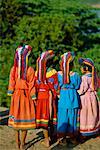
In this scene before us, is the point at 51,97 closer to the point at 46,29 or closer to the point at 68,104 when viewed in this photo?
the point at 68,104

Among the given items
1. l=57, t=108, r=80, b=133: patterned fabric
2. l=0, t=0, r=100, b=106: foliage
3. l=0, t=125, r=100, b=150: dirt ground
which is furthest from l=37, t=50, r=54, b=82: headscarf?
l=0, t=0, r=100, b=106: foliage

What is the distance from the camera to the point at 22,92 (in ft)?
20.1

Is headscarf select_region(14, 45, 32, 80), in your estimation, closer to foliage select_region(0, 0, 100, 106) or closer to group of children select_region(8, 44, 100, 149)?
group of children select_region(8, 44, 100, 149)

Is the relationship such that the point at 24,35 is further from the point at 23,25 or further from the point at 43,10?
the point at 43,10

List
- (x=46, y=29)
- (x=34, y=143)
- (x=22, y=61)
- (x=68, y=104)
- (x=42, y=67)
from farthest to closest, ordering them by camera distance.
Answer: (x=46, y=29) < (x=34, y=143) < (x=68, y=104) < (x=42, y=67) < (x=22, y=61)

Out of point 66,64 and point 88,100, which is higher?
point 66,64

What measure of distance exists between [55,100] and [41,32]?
7.21 meters

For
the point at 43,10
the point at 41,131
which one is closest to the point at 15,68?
the point at 41,131

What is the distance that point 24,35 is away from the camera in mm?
13531

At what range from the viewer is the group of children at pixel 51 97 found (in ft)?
20.1

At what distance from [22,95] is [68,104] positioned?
0.60 m

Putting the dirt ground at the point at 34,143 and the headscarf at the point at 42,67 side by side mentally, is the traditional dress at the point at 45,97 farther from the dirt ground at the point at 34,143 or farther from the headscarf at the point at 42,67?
the dirt ground at the point at 34,143

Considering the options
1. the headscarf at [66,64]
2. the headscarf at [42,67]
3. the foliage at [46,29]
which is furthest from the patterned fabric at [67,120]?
the foliage at [46,29]

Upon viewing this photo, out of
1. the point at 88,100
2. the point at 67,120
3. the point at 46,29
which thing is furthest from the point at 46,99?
the point at 46,29
